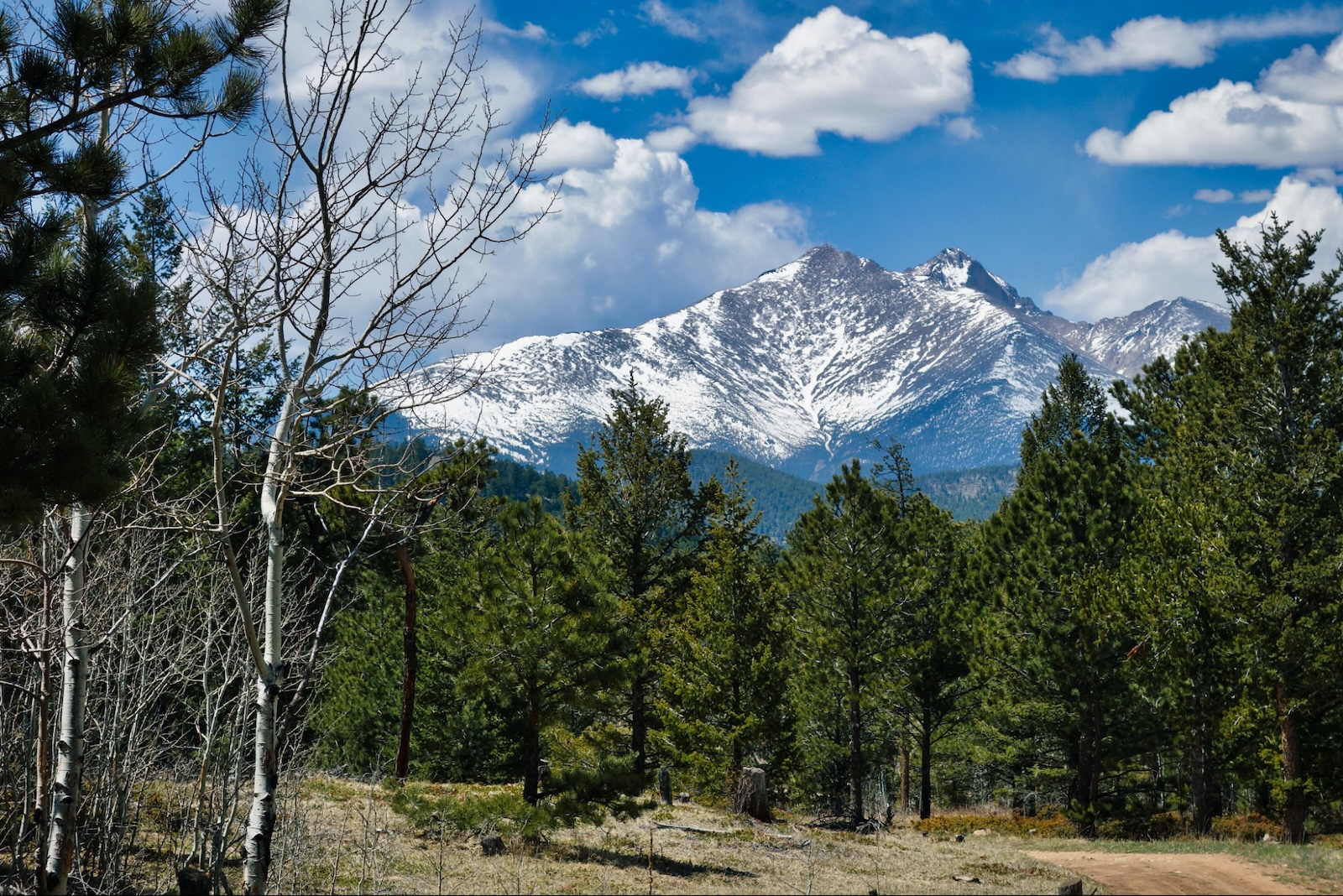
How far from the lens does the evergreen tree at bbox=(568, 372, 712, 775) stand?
22.8 metres

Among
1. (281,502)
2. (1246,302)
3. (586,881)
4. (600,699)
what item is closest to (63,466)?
(281,502)

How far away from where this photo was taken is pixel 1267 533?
52.9 ft

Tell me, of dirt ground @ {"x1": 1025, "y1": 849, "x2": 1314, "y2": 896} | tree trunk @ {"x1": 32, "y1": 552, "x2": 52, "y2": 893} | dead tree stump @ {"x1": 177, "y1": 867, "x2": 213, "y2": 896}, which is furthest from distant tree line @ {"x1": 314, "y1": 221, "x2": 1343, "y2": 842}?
tree trunk @ {"x1": 32, "y1": 552, "x2": 52, "y2": 893}

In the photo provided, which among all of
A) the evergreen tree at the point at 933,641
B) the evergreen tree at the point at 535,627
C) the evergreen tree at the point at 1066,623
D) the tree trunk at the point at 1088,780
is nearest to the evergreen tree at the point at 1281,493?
the evergreen tree at the point at 1066,623

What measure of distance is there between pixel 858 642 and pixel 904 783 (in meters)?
11.7

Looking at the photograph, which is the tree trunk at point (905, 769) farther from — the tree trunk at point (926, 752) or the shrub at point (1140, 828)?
the shrub at point (1140, 828)

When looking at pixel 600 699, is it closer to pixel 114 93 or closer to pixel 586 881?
pixel 586 881

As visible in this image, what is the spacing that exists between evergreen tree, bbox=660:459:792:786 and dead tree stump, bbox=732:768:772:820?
725 mm

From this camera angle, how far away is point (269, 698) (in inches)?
253

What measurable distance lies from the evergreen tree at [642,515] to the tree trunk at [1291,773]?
12.1 metres

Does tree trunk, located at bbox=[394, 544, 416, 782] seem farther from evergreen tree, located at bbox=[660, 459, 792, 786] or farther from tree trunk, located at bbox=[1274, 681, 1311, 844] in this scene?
tree trunk, located at bbox=[1274, 681, 1311, 844]

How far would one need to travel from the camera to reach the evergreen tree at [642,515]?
22.8 meters

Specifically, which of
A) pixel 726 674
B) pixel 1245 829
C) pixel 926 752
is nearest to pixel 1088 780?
pixel 1245 829

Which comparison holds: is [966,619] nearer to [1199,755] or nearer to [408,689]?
[1199,755]
